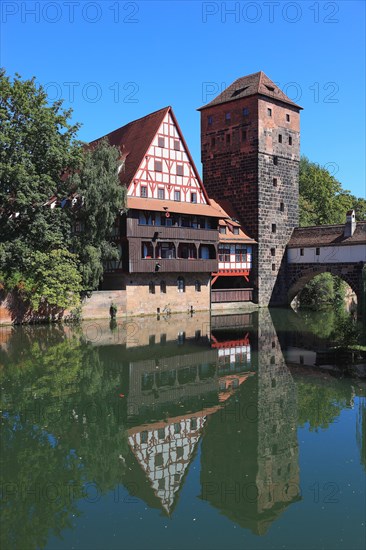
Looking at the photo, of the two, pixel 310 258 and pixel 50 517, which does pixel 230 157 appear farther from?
pixel 50 517

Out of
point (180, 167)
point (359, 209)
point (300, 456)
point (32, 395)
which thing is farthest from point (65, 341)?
point (359, 209)

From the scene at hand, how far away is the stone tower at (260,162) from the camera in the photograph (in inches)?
1692

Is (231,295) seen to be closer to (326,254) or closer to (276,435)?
(326,254)

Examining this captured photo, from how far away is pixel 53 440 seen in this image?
1040cm

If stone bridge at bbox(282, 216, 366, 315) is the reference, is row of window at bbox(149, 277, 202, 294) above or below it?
below

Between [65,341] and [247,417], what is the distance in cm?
1292

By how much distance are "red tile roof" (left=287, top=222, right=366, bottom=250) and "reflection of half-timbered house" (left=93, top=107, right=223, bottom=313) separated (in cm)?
870

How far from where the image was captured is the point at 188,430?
1111 centimetres

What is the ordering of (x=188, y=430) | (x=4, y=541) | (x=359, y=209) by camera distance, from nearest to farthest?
(x=4, y=541)
(x=188, y=430)
(x=359, y=209)

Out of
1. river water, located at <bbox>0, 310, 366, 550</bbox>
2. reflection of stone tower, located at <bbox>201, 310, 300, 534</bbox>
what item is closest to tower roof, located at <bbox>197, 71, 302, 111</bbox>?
river water, located at <bbox>0, 310, 366, 550</bbox>

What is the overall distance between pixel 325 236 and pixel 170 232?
13.7 meters

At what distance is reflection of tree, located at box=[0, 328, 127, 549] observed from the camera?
7563 mm

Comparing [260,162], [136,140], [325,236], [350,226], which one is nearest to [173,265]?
[136,140]

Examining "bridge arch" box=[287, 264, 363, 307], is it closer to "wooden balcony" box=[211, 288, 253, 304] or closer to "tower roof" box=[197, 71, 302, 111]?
"wooden balcony" box=[211, 288, 253, 304]
